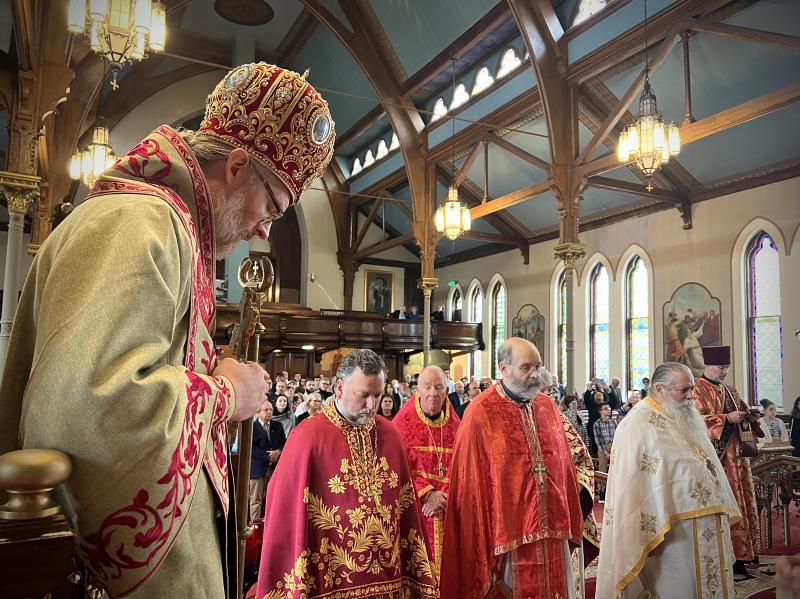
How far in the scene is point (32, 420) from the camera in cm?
99

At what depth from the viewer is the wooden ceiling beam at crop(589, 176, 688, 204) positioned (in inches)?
595

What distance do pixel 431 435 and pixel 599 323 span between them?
15.1 metres

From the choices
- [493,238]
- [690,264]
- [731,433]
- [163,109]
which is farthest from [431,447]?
[163,109]

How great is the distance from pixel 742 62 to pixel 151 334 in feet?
43.0

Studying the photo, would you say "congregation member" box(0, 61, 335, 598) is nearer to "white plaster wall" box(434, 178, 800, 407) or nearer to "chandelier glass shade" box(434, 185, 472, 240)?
"chandelier glass shade" box(434, 185, 472, 240)

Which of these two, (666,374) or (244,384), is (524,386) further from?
(244,384)

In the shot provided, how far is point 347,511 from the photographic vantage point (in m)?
3.21

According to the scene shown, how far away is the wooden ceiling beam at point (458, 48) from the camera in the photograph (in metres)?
13.5

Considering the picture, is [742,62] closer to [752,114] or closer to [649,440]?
[752,114]

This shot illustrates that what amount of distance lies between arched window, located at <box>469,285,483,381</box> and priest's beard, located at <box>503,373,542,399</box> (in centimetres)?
1951

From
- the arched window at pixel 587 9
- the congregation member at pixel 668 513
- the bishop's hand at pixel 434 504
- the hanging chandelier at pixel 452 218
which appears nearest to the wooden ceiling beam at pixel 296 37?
the arched window at pixel 587 9

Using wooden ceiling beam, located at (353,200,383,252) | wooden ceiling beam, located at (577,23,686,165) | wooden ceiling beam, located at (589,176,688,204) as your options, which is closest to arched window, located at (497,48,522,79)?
wooden ceiling beam, located at (589,176,688,204)

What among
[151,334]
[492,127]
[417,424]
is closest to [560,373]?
[492,127]

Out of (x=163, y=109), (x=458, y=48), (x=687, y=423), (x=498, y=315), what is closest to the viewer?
(x=687, y=423)
